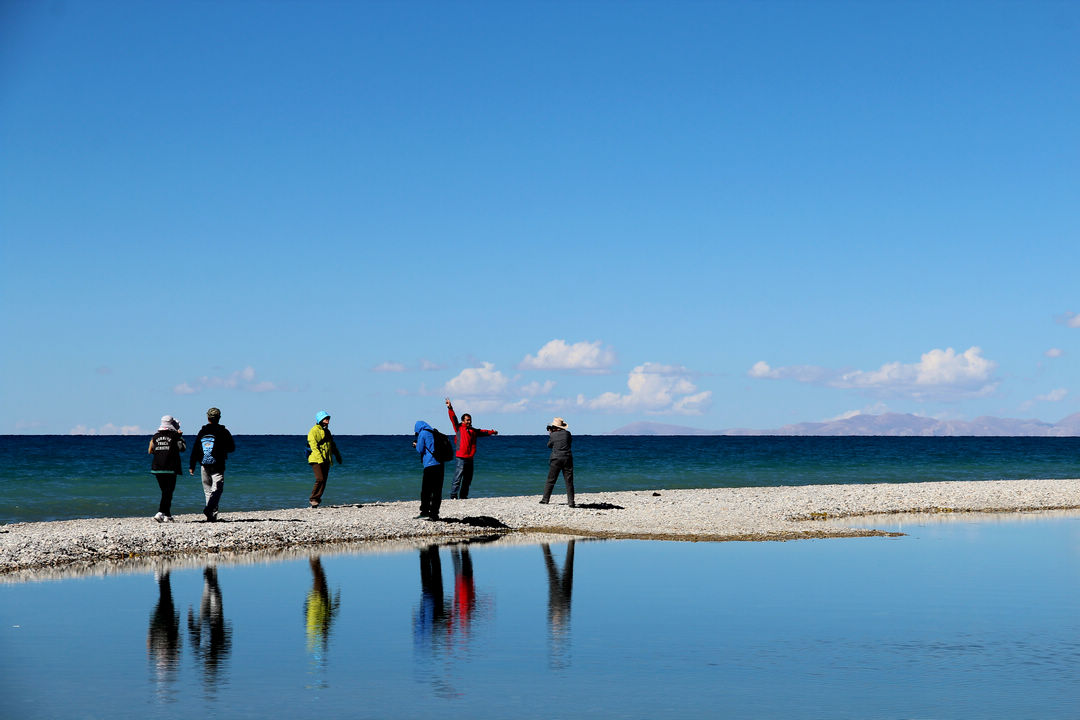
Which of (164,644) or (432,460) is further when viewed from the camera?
(432,460)

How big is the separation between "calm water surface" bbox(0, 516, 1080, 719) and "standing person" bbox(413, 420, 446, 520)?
18.1 ft

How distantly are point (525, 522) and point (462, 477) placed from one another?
674cm

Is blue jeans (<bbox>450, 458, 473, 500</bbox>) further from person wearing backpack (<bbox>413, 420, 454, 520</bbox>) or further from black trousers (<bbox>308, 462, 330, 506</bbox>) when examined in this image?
person wearing backpack (<bbox>413, 420, 454, 520</bbox>)

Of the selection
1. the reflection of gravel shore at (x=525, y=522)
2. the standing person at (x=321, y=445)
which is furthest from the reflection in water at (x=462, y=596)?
the standing person at (x=321, y=445)

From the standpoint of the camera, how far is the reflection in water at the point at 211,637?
956 cm

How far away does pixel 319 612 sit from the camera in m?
12.6

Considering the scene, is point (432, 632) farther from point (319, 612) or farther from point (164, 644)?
point (164, 644)

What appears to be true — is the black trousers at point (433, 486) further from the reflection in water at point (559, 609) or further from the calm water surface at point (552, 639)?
the calm water surface at point (552, 639)

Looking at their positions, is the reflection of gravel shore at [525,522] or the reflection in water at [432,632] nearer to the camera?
the reflection in water at [432,632]

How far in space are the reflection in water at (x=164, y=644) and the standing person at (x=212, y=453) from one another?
746 centimetres

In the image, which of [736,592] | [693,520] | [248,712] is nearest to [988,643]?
[736,592]

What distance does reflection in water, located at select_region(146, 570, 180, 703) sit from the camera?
910 cm

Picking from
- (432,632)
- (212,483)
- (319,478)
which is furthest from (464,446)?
(432,632)

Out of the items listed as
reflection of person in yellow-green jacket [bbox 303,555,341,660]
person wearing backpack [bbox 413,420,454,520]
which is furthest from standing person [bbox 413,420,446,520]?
reflection of person in yellow-green jacket [bbox 303,555,341,660]
